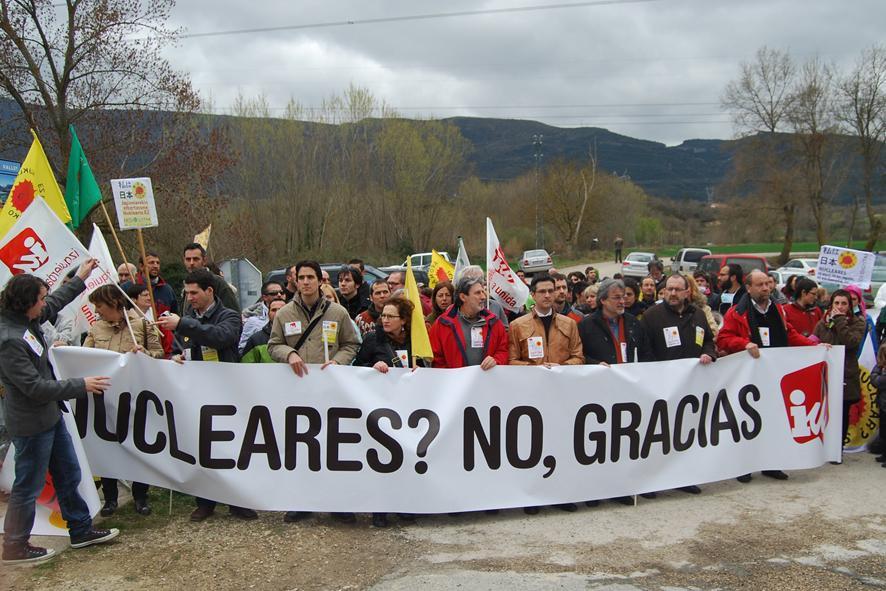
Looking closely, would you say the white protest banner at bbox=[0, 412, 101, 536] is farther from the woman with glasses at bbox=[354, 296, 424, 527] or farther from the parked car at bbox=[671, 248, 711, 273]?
the parked car at bbox=[671, 248, 711, 273]

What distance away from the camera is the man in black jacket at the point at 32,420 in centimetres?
475

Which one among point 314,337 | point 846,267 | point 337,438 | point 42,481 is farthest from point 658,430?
point 42,481

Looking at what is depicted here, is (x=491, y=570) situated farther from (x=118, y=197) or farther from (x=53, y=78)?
(x=53, y=78)

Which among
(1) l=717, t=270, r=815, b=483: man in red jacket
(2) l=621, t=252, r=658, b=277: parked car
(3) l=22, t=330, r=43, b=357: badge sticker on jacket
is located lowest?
(2) l=621, t=252, r=658, b=277: parked car

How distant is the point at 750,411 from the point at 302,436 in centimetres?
395

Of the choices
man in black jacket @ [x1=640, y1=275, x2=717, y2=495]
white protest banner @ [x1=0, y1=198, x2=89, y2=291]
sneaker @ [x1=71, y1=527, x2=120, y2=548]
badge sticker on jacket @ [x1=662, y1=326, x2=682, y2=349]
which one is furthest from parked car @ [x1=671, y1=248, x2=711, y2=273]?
sneaker @ [x1=71, y1=527, x2=120, y2=548]

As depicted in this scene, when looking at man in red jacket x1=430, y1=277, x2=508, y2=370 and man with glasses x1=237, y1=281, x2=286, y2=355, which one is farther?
man with glasses x1=237, y1=281, x2=286, y2=355

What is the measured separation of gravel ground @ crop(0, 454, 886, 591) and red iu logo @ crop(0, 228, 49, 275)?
2137 mm

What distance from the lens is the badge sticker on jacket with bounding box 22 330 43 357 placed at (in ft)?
15.8

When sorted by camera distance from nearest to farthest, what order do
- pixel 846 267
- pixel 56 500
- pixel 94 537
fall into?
pixel 94 537 < pixel 56 500 < pixel 846 267

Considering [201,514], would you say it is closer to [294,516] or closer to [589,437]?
[294,516]

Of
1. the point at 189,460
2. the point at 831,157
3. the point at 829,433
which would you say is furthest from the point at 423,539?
the point at 831,157

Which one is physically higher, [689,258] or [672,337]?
[672,337]

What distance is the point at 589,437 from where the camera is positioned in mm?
5867
